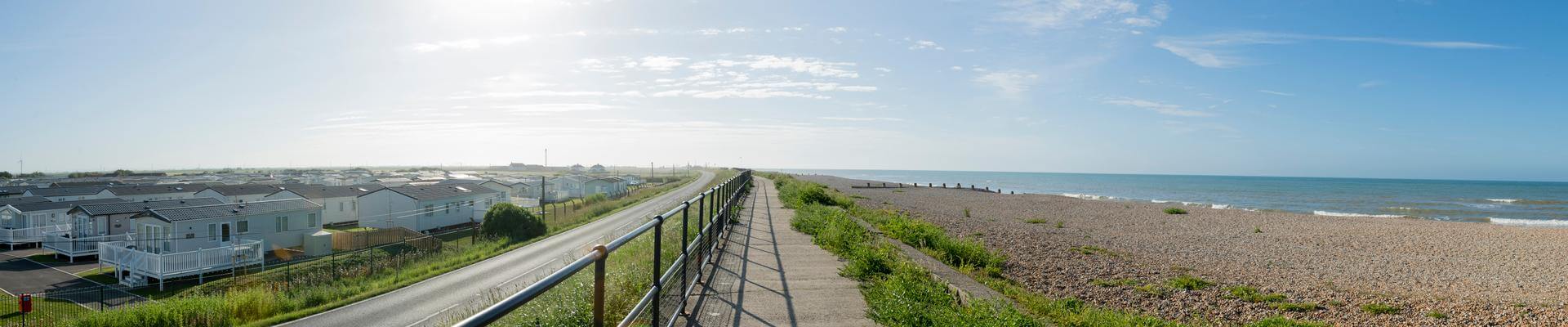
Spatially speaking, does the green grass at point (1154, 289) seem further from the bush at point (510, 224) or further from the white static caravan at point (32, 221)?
the white static caravan at point (32, 221)

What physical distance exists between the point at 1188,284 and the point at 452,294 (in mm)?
15872

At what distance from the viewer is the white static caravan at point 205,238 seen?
2311cm

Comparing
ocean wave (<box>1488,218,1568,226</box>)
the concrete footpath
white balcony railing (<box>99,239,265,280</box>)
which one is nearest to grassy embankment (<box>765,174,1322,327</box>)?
the concrete footpath

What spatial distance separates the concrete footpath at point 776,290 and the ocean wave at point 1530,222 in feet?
134

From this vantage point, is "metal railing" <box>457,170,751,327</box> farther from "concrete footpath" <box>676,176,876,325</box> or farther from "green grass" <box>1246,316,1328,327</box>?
"green grass" <box>1246,316,1328,327</box>

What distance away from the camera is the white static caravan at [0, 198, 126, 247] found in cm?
3180

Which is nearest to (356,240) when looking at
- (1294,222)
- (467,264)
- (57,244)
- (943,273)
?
(57,244)

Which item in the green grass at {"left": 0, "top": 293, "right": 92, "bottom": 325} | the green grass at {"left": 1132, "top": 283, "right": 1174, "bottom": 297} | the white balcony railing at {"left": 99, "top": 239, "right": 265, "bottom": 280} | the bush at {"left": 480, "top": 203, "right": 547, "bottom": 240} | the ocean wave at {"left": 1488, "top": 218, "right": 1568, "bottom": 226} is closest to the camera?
the green grass at {"left": 1132, "top": 283, "right": 1174, "bottom": 297}

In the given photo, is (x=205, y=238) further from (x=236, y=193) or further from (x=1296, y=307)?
(x=1296, y=307)

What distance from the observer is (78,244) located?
94.1 ft

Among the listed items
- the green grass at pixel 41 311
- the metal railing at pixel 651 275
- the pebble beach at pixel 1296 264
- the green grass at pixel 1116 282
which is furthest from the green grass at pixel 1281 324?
the green grass at pixel 41 311

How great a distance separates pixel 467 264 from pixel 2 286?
1454cm

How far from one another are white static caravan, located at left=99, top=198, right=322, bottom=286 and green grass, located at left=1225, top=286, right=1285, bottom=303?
29.7 m

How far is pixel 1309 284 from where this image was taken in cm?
1311
